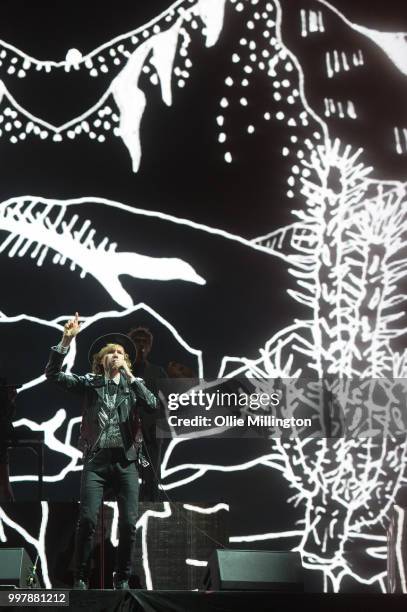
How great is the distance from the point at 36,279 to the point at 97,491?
2.09 m

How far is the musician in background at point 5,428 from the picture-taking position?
5891 mm

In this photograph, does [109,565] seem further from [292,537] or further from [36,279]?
[36,279]

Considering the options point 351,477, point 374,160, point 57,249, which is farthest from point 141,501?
point 374,160

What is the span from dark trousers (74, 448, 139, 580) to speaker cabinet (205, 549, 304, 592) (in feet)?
1.75

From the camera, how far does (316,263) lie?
21.5 feet

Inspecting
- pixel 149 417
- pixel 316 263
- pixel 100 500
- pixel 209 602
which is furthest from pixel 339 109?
pixel 209 602

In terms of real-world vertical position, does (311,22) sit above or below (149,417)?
above

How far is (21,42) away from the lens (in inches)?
273

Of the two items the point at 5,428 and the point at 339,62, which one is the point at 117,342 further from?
the point at 339,62

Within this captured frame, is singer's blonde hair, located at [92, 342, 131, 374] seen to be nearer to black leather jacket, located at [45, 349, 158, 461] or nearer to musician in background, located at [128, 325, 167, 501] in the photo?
black leather jacket, located at [45, 349, 158, 461]

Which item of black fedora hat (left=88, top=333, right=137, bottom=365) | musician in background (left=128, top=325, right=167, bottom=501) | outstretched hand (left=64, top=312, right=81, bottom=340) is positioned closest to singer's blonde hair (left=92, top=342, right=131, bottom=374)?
outstretched hand (left=64, top=312, right=81, bottom=340)

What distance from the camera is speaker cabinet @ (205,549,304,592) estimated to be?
4.31 meters

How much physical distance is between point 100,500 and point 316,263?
2.49 metres

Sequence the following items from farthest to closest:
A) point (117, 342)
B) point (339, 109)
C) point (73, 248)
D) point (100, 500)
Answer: point (339, 109) → point (73, 248) → point (117, 342) → point (100, 500)
